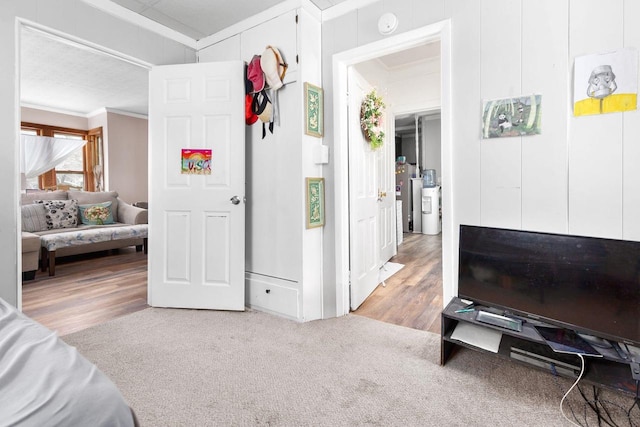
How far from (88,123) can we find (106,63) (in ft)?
10.2

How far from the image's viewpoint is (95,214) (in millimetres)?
4984

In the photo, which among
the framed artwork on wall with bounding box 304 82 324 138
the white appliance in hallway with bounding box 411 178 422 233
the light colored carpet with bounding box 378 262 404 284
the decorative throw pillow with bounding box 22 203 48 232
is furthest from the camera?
the white appliance in hallway with bounding box 411 178 422 233

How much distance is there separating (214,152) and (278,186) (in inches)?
24.9

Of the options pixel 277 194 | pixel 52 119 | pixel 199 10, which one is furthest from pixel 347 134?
pixel 52 119

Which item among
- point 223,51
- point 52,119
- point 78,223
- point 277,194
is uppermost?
point 52,119

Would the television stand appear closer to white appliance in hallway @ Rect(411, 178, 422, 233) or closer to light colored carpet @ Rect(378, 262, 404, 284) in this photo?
light colored carpet @ Rect(378, 262, 404, 284)

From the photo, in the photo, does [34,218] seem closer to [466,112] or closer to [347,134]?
[347,134]

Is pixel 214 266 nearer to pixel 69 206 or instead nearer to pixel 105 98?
pixel 69 206

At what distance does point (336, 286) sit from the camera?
2.65 metres

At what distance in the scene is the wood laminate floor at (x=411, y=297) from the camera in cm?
257

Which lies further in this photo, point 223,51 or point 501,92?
point 223,51

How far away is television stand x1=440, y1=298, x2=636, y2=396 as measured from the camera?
4.61ft

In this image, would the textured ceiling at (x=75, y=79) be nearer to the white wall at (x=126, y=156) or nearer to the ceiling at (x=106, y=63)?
the ceiling at (x=106, y=63)

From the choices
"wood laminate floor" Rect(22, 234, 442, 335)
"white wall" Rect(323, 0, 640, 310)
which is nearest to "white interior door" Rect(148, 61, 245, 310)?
"wood laminate floor" Rect(22, 234, 442, 335)
